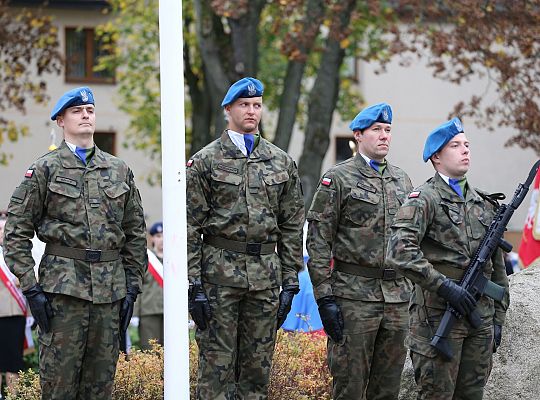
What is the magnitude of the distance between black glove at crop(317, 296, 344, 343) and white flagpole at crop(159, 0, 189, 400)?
1.09m

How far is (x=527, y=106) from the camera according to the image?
61.7 feet

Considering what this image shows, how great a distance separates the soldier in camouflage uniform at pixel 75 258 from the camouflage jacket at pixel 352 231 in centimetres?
123

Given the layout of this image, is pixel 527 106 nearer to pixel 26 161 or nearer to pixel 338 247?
pixel 338 247

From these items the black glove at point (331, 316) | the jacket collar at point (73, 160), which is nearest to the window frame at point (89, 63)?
the jacket collar at point (73, 160)

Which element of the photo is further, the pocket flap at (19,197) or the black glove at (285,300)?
the black glove at (285,300)

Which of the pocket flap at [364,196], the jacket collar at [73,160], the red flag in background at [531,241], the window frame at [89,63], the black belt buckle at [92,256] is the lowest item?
the red flag in background at [531,241]

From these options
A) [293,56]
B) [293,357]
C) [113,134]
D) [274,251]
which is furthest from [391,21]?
[113,134]

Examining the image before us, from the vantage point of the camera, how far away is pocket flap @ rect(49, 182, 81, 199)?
23.1 feet

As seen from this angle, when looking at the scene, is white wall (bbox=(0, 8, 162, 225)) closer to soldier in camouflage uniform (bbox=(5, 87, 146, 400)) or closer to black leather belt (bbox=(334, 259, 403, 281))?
black leather belt (bbox=(334, 259, 403, 281))

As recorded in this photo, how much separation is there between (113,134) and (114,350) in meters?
25.7


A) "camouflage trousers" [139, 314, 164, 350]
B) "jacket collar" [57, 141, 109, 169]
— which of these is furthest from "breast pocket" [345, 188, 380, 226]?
"camouflage trousers" [139, 314, 164, 350]

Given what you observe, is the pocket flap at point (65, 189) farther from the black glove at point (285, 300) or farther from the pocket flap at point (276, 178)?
the black glove at point (285, 300)

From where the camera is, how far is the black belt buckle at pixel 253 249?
7383 millimetres

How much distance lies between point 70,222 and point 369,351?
213cm
